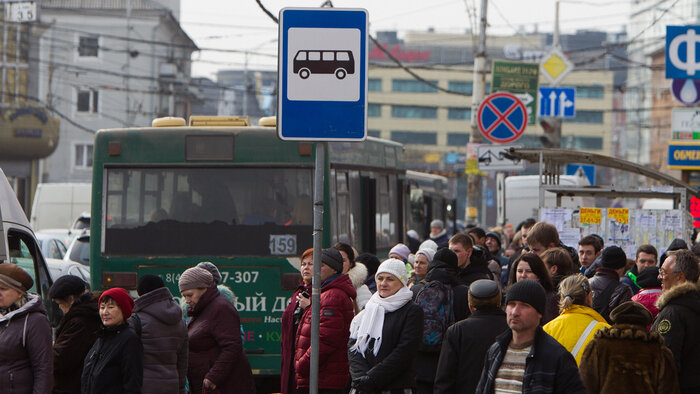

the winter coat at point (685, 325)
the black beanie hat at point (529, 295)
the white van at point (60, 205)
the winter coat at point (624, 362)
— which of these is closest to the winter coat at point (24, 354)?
the black beanie hat at point (529, 295)

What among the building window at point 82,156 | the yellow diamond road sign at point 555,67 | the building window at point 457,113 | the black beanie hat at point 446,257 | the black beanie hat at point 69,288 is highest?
the building window at point 457,113

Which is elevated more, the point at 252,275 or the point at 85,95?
the point at 85,95

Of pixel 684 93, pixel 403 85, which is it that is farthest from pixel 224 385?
pixel 403 85

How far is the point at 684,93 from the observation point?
727 inches

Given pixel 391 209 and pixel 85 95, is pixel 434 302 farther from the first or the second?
pixel 85 95

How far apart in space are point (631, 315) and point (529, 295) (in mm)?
892

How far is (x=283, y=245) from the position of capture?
1180 cm

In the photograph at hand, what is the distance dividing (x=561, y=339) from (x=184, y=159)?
6524 mm

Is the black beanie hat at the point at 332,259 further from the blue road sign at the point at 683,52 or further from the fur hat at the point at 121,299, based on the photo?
the blue road sign at the point at 683,52

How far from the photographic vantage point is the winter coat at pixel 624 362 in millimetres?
5922

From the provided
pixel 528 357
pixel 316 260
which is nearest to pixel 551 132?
pixel 316 260

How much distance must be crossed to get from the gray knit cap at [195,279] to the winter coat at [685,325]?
3.03 m

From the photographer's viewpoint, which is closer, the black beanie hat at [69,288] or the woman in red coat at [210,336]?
the black beanie hat at [69,288]

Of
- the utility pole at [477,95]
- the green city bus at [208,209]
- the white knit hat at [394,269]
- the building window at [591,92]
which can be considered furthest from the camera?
the building window at [591,92]
